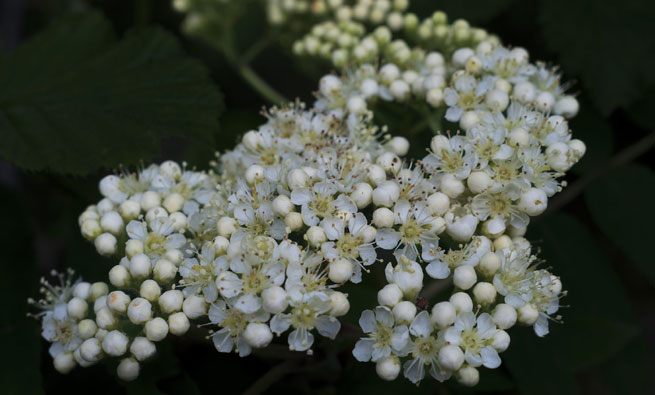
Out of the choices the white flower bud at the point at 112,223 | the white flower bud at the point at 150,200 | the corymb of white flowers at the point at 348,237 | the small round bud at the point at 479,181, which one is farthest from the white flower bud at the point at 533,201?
the white flower bud at the point at 112,223

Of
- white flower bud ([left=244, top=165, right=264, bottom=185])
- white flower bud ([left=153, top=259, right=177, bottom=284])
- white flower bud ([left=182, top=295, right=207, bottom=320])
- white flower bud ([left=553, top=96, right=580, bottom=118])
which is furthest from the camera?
white flower bud ([left=553, top=96, right=580, bottom=118])

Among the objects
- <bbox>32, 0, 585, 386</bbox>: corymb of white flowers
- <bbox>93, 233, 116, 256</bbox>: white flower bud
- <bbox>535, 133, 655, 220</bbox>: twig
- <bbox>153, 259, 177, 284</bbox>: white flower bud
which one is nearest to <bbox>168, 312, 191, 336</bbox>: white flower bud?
<bbox>32, 0, 585, 386</bbox>: corymb of white flowers

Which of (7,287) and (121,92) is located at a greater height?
(121,92)

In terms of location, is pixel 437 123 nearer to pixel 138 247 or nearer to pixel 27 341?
pixel 138 247

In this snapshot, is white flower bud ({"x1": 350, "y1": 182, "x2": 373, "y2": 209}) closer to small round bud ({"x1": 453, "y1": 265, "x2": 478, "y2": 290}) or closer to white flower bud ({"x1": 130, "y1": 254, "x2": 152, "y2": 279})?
small round bud ({"x1": 453, "y1": 265, "x2": 478, "y2": 290})

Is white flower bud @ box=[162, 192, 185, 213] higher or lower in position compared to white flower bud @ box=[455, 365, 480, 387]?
higher

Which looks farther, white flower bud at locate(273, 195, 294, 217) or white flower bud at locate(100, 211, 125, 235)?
white flower bud at locate(100, 211, 125, 235)

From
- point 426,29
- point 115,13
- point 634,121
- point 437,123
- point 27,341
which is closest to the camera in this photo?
point 27,341

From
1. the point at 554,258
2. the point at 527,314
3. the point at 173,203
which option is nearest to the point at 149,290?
the point at 173,203

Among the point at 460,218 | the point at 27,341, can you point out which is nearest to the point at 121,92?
the point at 27,341
